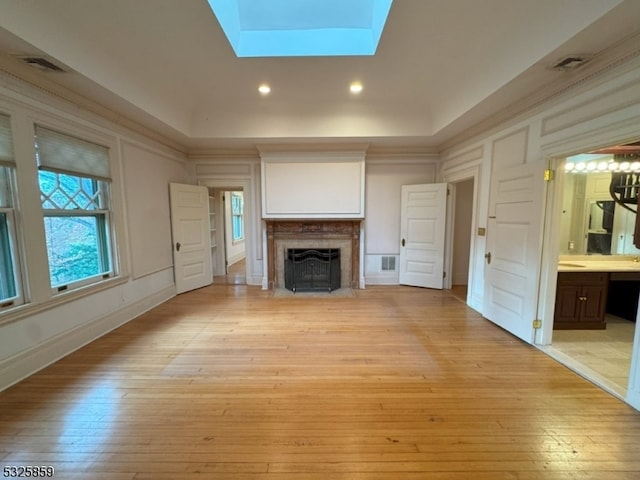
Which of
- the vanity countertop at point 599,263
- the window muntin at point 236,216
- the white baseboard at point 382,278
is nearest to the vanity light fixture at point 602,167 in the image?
the vanity countertop at point 599,263

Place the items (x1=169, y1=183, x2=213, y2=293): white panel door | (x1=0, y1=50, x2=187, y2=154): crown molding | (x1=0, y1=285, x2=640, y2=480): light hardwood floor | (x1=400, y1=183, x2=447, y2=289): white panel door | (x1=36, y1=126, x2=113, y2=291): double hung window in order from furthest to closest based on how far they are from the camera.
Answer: (x1=400, y1=183, x2=447, y2=289): white panel door
(x1=169, y1=183, x2=213, y2=293): white panel door
(x1=36, y1=126, x2=113, y2=291): double hung window
(x1=0, y1=50, x2=187, y2=154): crown molding
(x1=0, y1=285, x2=640, y2=480): light hardwood floor

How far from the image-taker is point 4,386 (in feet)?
7.05

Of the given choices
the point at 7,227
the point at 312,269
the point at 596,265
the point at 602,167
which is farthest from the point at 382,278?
the point at 7,227

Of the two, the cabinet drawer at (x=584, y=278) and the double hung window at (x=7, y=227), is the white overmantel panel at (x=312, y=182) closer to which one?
the cabinet drawer at (x=584, y=278)

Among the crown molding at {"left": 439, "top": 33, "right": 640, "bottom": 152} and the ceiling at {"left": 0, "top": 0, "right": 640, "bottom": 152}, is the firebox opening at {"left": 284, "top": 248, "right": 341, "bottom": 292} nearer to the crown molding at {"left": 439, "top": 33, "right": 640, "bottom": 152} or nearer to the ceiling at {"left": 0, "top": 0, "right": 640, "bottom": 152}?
the ceiling at {"left": 0, "top": 0, "right": 640, "bottom": 152}

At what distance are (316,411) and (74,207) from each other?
3.28 metres

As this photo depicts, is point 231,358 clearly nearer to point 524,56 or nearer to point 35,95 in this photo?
point 35,95

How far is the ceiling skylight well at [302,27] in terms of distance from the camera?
2.64 meters

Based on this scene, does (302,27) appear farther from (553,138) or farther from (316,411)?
(316,411)

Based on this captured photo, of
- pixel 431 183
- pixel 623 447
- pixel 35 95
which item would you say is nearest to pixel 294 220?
pixel 431 183

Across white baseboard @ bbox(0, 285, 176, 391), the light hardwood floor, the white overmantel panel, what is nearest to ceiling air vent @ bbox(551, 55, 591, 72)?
the light hardwood floor

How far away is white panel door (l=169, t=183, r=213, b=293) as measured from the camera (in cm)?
462

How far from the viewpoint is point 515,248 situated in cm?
304

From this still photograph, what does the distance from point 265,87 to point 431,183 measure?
340cm
